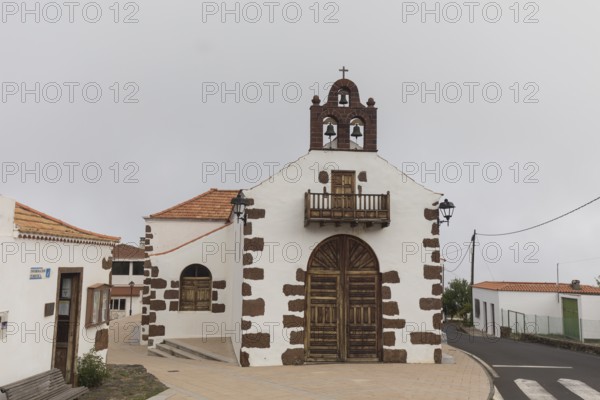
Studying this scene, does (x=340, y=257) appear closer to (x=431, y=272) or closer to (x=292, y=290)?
(x=292, y=290)

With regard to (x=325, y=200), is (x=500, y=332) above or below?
below

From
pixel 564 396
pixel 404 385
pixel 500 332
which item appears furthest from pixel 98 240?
pixel 500 332

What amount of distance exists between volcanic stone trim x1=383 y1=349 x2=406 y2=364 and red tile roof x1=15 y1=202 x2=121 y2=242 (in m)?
7.56

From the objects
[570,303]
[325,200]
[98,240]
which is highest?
[325,200]

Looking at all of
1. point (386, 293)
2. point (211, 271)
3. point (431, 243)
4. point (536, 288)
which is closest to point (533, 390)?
point (386, 293)

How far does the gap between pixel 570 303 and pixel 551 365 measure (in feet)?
44.9

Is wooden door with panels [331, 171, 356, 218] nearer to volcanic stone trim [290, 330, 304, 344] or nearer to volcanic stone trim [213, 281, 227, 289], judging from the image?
volcanic stone trim [290, 330, 304, 344]

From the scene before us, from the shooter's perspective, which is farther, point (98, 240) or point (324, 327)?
point (324, 327)

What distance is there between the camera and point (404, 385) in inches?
392

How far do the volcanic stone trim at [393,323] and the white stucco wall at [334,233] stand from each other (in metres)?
0.11

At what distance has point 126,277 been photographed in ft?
135

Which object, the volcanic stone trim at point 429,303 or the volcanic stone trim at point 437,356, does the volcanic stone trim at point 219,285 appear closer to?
the volcanic stone trim at point 429,303

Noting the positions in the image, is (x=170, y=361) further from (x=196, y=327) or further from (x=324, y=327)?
(x=324, y=327)

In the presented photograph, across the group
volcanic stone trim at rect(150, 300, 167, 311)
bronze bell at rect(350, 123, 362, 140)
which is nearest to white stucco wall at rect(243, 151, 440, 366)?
bronze bell at rect(350, 123, 362, 140)
